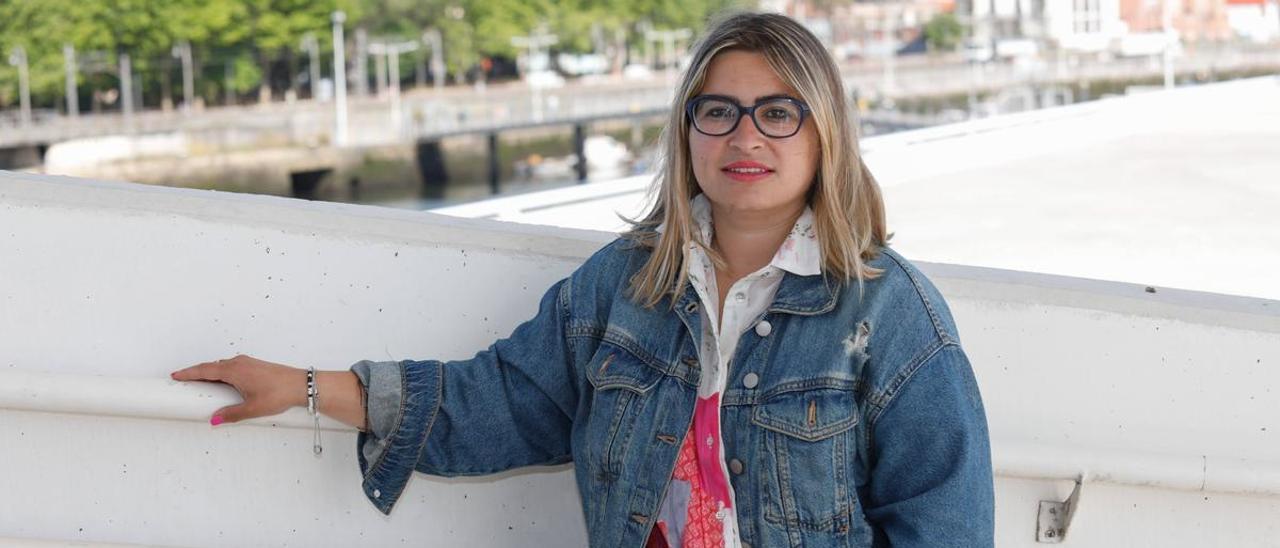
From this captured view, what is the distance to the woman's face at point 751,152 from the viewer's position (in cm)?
202

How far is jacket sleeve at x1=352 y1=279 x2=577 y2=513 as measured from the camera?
7.31 ft

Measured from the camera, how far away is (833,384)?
2004mm

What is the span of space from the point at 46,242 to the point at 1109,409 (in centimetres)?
165

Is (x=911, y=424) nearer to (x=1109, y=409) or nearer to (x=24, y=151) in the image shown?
(x=1109, y=409)

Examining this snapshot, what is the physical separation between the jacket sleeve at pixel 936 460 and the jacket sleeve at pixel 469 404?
0.50 meters

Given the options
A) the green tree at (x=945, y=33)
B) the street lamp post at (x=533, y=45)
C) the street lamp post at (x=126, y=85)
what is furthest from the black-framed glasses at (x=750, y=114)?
the green tree at (x=945, y=33)

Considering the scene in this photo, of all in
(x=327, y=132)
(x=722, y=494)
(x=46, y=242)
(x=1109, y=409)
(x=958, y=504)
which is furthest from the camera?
(x=327, y=132)

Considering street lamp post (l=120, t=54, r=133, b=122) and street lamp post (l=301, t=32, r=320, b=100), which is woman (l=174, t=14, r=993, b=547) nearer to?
street lamp post (l=120, t=54, r=133, b=122)

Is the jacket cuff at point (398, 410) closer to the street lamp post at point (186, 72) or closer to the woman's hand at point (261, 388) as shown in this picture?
the woman's hand at point (261, 388)

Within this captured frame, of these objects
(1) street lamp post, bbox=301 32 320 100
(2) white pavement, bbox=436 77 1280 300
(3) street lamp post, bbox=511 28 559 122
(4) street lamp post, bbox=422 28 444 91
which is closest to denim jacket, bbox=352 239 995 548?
(2) white pavement, bbox=436 77 1280 300

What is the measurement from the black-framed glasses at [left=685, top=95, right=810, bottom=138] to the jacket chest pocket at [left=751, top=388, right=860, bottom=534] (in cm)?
33

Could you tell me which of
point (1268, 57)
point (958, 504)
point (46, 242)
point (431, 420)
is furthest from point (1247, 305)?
point (1268, 57)

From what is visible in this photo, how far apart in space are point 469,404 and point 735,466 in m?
0.43

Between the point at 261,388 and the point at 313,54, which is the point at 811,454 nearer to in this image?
the point at 261,388
